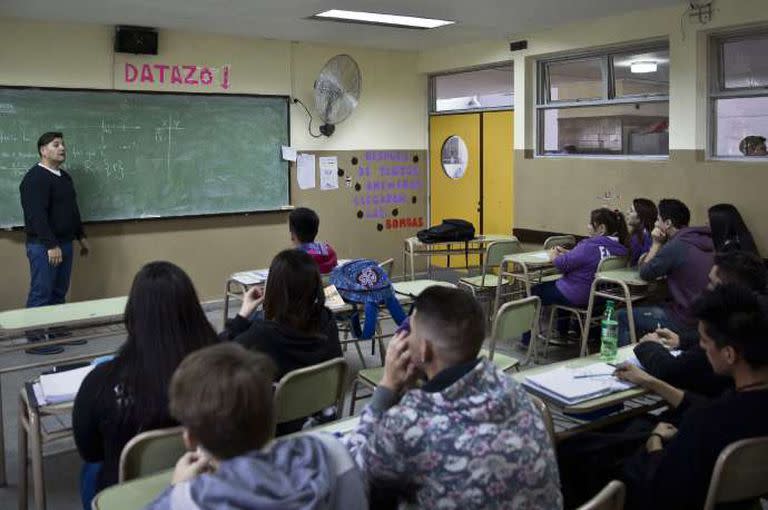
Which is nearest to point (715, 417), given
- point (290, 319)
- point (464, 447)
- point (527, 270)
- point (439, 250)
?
point (464, 447)

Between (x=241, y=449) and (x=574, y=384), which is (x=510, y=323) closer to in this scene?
(x=574, y=384)

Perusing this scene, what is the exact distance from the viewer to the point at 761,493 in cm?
188

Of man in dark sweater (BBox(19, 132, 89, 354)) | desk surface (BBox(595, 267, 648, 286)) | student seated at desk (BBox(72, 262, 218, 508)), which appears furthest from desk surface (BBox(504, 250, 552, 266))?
student seated at desk (BBox(72, 262, 218, 508))

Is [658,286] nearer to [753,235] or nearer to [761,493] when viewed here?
[753,235]

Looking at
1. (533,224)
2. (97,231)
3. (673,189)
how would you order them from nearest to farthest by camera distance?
(673,189), (97,231), (533,224)

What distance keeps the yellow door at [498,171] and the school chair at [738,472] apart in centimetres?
560

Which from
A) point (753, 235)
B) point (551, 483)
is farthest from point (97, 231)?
point (551, 483)

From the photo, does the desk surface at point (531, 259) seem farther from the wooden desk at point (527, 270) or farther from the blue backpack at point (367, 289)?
the blue backpack at point (367, 289)

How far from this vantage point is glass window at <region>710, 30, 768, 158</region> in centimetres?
523

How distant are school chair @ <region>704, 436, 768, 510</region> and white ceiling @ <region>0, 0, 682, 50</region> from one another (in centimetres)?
420

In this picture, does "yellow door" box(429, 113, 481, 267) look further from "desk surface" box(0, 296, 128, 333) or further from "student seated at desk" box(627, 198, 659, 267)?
"desk surface" box(0, 296, 128, 333)

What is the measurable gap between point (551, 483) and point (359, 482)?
0.42 m

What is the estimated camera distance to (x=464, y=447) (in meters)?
1.41

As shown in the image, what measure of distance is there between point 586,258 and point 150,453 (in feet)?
11.8
